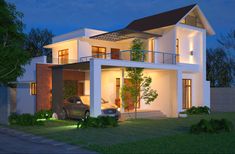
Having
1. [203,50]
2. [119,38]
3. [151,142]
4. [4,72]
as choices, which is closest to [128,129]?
[151,142]

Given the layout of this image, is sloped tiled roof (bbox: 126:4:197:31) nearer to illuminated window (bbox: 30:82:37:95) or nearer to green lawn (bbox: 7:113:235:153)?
illuminated window (bbox: 30:82:37:95)

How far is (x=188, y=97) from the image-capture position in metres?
26.3

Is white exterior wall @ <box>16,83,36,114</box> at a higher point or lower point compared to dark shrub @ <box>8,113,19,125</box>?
higher

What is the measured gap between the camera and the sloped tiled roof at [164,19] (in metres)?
24.2

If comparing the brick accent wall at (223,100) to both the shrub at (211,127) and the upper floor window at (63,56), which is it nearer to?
the upper floor window at (63,56)

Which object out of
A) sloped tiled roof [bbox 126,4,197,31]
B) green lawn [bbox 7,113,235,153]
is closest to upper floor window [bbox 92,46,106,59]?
sloped tiled roof [bbox 126,4,197,31]

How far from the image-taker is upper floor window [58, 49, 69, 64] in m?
27.7

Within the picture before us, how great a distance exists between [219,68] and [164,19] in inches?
859

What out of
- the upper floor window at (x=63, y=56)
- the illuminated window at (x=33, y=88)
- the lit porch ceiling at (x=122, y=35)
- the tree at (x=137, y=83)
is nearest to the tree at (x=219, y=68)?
the lit porch ceiling at (x=122, y=35)

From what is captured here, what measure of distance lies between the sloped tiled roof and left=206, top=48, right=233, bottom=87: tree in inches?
759

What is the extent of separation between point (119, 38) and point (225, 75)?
912 inches

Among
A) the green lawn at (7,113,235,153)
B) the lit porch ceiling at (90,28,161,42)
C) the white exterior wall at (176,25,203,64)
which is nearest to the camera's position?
the green lawn at (7,113,235,153)

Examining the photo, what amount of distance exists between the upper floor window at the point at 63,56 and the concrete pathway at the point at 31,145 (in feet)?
47.1

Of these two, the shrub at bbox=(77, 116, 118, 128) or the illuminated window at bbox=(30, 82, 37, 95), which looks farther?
the illuminated window at bbox=(30, 82, 37, 95)
